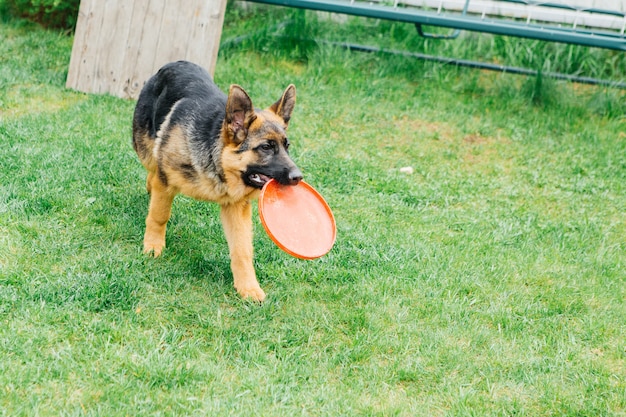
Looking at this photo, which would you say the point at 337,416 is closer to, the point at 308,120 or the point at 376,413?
the point at 376,413

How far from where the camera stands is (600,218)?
21.0 ft

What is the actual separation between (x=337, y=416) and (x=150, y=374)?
3.10 feet

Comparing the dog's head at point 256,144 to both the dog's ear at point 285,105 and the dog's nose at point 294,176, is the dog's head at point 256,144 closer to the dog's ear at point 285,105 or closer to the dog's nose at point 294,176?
the dog's nose at point 294,176

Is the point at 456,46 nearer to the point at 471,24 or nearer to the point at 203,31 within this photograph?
the point at 471,24

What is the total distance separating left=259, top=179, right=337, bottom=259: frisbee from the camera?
4328mm

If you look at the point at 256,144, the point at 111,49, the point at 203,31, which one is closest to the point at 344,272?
the point at 256,144

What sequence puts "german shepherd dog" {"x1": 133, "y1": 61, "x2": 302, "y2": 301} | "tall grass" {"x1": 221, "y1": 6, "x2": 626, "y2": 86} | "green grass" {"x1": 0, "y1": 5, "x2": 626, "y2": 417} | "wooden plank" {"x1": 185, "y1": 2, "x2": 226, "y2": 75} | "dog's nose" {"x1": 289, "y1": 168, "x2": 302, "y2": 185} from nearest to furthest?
"green grass" {"x1": 0, "y1": 5, "x2": 626, "y2": 417}
"dog's nose" {"x1": 289, "y1": 168, "x2": 302, "y2": 185}
"german shepherd dog" {"x1": 133, "y1": 61, "x2": 302, "y2": 301}
"wooden plank" {"x1": 185, "y1": 2, "x2": 226, "y2": 75}
"tall grass" {"x1": 221, "y1": 6, "x2": 626, "y2": 86}

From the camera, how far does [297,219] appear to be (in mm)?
4621

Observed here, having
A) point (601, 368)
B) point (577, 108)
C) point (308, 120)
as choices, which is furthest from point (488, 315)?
point (577, 108)

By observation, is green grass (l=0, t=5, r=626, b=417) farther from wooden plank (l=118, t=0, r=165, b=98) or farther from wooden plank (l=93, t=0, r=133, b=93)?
wooden plank (l=118, t=0, r=165, b=98)

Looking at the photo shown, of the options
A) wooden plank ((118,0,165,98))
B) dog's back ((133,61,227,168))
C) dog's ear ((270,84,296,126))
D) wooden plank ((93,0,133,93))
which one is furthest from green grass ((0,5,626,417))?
dog's ear ((270,84,296,126))

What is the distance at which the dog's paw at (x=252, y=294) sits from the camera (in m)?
4.56

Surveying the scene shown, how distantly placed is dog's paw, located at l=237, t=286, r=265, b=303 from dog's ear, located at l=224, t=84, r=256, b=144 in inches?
36.2

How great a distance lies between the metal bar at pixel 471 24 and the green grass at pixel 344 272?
0.90 m
